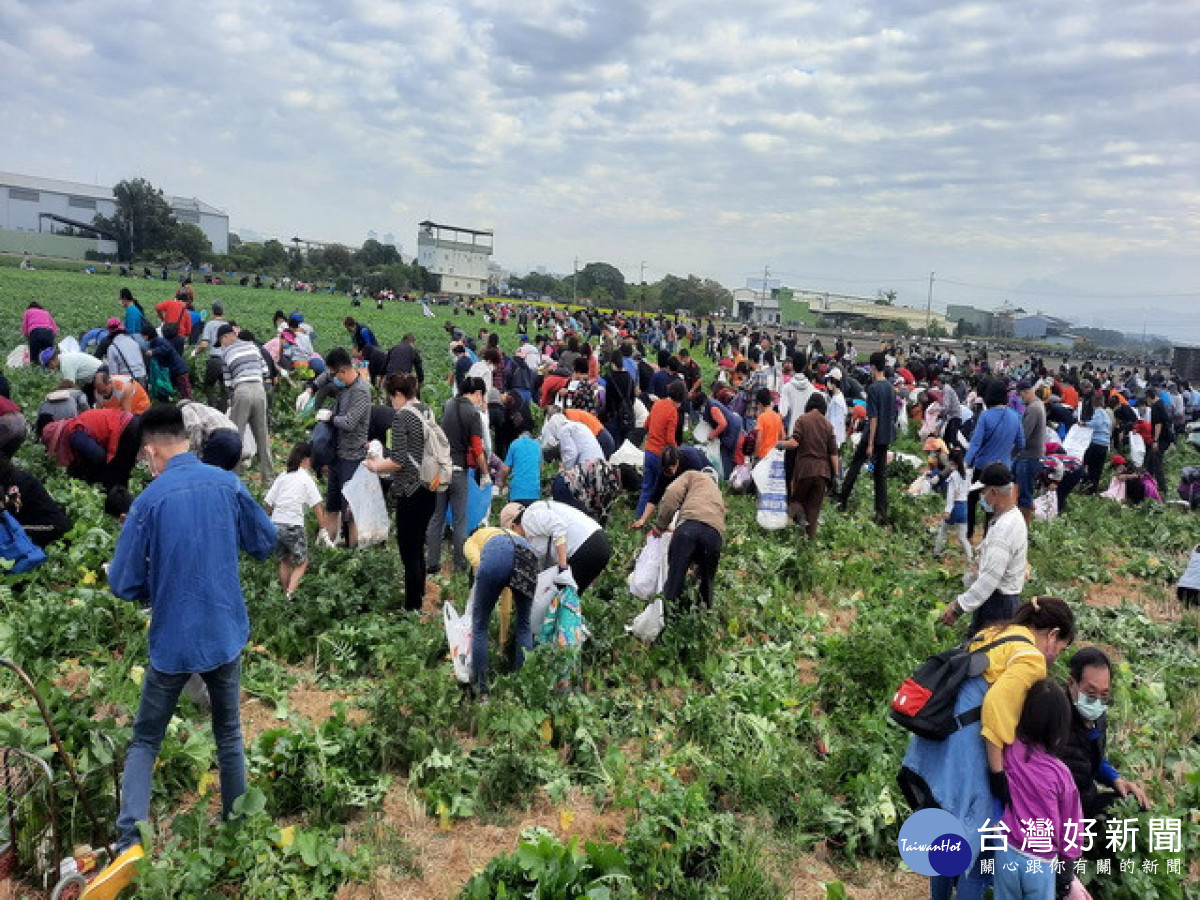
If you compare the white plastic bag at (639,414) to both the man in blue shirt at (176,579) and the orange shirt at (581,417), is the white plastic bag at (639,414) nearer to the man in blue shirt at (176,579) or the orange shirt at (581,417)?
the orange shirt at (581,417)

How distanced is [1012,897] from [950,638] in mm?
3794

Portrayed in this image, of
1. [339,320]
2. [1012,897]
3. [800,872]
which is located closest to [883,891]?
[800,872]

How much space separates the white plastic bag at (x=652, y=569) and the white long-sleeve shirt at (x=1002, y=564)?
237 centimetres

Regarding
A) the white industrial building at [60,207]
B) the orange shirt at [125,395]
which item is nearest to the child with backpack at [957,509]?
the orange shirt at [125,395]

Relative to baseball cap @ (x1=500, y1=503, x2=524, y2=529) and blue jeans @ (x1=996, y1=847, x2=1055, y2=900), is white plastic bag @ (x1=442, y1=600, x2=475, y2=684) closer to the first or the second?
baseball cap @ (x1=500, y1=503, x2=524, y2=529)

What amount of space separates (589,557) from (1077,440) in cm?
1184

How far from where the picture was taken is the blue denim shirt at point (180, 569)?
3.48 meters

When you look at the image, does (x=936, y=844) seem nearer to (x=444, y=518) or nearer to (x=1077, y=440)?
(x=444, y=518)

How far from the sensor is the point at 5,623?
527cm

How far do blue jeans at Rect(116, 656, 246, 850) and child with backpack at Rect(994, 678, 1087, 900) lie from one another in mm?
3553

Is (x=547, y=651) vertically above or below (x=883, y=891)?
above

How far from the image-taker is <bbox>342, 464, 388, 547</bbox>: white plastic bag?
7373 millimetres

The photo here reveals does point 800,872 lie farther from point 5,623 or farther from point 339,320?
point 339,320

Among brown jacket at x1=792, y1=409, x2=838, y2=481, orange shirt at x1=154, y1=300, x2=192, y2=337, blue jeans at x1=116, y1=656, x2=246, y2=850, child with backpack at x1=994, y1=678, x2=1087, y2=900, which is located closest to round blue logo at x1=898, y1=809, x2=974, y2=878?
child with backpack at x1=994, y1=678, x2=1087, y2=900
